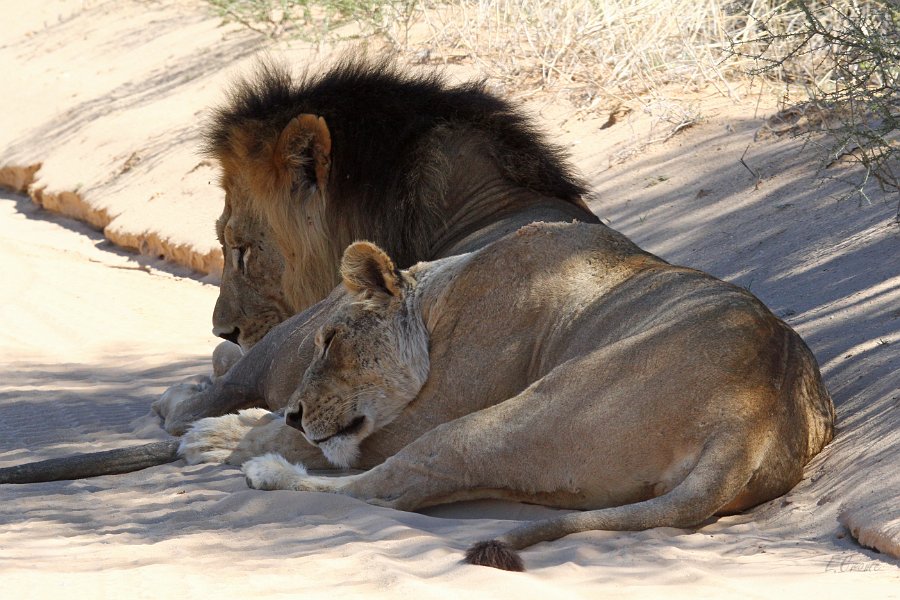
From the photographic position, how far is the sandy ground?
3.36m

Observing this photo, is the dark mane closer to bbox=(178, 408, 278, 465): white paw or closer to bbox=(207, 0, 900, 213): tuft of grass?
bbox=(178, 408, 278, 465): white paw

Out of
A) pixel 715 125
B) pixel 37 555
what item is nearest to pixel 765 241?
pixel 715 125

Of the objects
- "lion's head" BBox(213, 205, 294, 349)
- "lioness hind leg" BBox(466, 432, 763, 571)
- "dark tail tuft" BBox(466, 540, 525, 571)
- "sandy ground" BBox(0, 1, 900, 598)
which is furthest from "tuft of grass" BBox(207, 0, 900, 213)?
"dark tail tuft" BBox(466, 540, 525, 571)

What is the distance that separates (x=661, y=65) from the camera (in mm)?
10141

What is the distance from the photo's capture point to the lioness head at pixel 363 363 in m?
4.84

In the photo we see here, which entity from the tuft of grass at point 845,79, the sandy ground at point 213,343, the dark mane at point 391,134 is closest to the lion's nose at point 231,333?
the sandy ground at point 213,343

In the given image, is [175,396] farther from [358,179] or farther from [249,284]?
[358,179]

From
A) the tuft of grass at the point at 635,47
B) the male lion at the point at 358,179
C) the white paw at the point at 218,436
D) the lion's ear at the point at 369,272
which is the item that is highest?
the tuft of grass at the point at 635,47

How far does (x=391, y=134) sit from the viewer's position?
18.9 ft

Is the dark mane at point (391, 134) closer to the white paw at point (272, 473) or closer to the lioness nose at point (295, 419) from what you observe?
the lioness nose at point (295, 419)

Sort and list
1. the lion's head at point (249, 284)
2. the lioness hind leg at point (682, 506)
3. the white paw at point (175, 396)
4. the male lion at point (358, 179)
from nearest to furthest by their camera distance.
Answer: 1. the lioness hind leg at point (682, 506)
2. the male lion at point (358, 179)
3. the white paw at point (175, 396)
4. the lion's head at point (249, 284)

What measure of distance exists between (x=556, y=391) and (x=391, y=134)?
6.68ft

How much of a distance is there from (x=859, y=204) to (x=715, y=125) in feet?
8.96

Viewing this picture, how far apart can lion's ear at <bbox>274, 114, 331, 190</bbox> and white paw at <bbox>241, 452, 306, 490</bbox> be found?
1.67 metres
